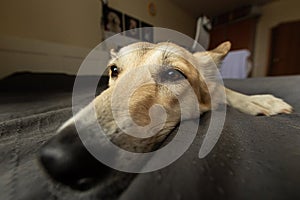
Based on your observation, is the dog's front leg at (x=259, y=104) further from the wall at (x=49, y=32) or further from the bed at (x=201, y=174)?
the wall at (x=49, y=32)

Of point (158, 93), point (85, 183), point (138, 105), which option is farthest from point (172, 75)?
point (85, 183)

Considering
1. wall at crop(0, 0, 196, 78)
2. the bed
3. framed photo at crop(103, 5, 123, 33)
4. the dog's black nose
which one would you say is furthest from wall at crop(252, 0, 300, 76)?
the dog's black nose

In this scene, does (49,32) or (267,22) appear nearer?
(49,32)

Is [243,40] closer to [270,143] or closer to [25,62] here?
[25,62]

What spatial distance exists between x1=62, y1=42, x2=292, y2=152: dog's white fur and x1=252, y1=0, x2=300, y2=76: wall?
4.11 metres

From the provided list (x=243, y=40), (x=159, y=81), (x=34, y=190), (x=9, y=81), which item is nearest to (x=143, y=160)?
(x=34, y=190)

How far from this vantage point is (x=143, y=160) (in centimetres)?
32

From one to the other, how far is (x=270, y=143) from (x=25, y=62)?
1938 millimetres

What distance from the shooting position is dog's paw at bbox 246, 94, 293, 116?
0.71 metres

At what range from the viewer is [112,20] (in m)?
2.32

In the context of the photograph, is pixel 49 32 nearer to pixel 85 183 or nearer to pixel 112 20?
pixel 112 20

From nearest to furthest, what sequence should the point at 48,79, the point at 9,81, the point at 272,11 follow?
the point at 9,81 < the point at 48,79 < the point at 272,11

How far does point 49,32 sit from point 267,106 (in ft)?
6.38

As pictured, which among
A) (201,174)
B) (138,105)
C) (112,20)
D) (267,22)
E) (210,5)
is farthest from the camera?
(267,22)
